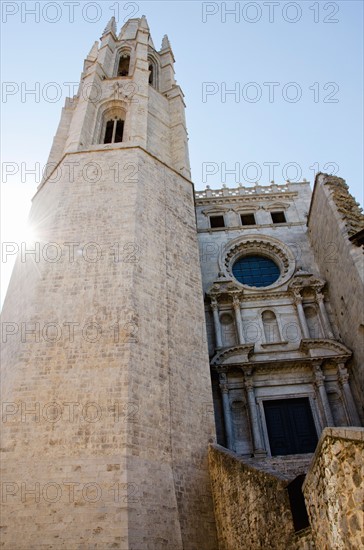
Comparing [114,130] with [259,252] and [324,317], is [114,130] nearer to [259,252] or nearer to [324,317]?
[259,252]

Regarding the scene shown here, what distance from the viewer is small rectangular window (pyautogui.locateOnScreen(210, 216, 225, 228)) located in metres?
16.8

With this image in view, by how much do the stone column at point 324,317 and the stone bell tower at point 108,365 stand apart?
14.0 feet

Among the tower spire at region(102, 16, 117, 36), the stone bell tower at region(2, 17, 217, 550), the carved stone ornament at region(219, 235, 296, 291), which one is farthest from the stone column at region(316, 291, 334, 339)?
the tower spire at region(102, 16, 117, 36)

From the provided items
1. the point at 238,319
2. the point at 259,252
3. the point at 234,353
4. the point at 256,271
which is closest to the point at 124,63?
the point at 259,252

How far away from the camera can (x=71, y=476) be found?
725 centimetres

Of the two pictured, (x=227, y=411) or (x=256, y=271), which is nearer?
(x=227, y=411)

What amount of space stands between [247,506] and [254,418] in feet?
14.5

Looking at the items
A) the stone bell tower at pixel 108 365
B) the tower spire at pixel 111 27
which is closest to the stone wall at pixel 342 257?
the stone bell tower at pixel 108 365

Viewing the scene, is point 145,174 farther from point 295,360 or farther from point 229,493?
point 229,493

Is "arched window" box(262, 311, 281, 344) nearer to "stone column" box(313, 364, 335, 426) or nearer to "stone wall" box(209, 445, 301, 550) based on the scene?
"stone column" box(313, 364, 335, 426)

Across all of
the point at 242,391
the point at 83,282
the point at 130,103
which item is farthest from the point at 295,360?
the point at 130,103

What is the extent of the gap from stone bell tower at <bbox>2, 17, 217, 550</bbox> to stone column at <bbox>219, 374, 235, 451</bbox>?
195 cm

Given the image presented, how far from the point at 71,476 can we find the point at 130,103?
13981 millimetres

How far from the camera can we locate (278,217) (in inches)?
667
